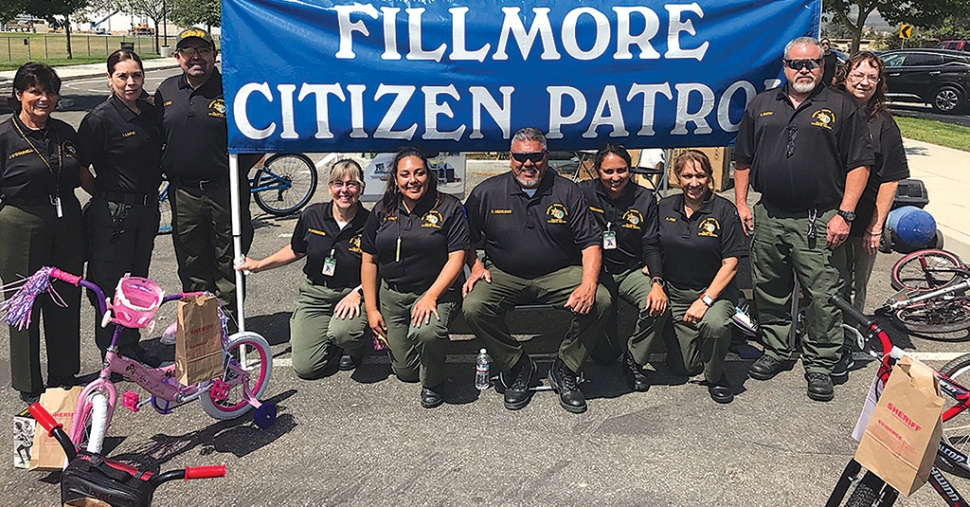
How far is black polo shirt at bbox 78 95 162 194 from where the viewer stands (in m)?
4.31

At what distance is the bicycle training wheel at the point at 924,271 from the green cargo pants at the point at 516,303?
2.99 m

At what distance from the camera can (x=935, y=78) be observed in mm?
19625

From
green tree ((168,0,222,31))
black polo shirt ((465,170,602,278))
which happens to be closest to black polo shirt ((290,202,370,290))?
black polo shirt ((465,170,602,278))

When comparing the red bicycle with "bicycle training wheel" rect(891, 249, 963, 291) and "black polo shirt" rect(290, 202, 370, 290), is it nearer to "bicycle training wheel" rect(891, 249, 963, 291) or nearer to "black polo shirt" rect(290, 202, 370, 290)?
"bicycle training wheel" rect(891, 249, 963, 291)

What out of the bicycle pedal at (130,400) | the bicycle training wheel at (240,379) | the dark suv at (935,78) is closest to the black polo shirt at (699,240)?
the bicycle training wheel at (240,379)

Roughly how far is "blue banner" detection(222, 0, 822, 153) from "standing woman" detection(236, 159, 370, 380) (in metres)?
0.34

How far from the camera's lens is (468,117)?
4.70 meters

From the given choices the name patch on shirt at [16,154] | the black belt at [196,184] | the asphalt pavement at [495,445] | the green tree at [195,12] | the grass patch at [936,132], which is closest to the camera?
the asphalt pavement at [495,445]

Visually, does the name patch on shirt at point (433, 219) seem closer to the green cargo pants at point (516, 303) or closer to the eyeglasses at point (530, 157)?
the green cargo pants at point (516, 303)

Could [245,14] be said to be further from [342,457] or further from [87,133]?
[342,457]

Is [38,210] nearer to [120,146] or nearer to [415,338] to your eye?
[120,146]

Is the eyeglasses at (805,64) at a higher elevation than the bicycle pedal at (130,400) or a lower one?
higher

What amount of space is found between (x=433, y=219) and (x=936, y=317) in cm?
379

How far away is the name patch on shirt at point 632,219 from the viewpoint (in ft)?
15.3
